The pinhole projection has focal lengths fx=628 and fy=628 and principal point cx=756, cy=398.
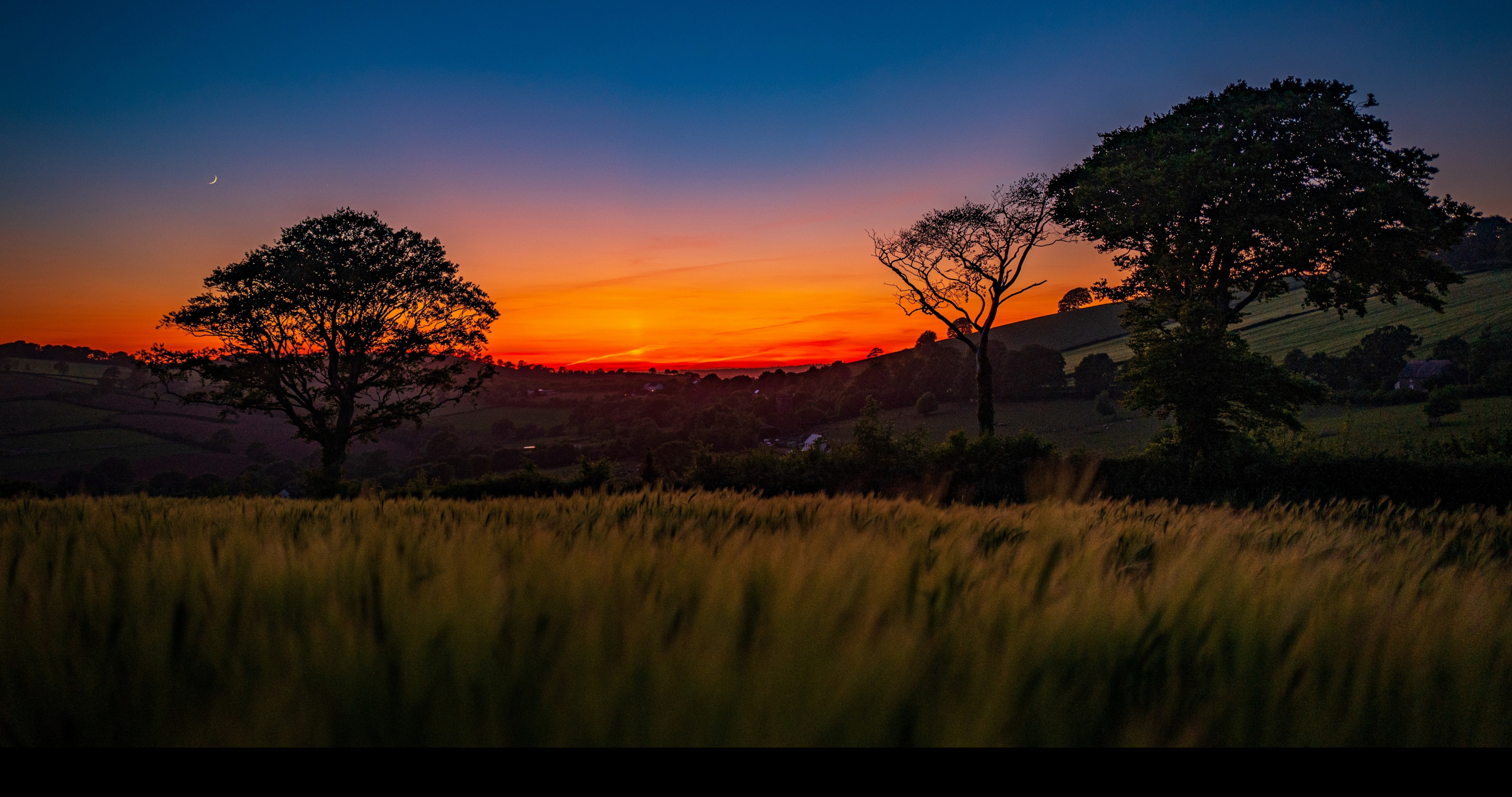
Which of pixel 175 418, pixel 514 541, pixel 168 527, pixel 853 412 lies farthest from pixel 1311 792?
pixel 175 418

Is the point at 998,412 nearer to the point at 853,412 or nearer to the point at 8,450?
the point at 853,412

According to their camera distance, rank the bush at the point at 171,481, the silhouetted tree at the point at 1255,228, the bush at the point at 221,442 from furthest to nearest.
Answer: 1. the bush at the point at 221,442
2. the bush at the point at 171,481
3. the silhouetted tree at the point at 1255,228

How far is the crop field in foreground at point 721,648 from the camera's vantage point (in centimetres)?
78

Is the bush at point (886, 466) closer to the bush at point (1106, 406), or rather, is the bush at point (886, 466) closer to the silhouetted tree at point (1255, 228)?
the silhouetted tree at point (1255, 228)

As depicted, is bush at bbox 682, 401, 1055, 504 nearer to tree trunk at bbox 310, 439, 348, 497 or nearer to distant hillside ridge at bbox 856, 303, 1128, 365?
tree trunk at bbox 310, 439, 348, 497

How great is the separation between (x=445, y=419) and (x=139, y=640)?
95.8 meters

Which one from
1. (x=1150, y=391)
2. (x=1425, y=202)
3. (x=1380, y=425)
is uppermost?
(x=1425, y=202)

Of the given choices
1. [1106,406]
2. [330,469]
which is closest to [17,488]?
[330,469]

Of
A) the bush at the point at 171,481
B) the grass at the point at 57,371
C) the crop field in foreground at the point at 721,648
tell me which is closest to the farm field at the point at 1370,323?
the crop field in foreground at the point at 721,648

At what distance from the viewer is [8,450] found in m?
65.6

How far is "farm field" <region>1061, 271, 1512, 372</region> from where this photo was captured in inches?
3130

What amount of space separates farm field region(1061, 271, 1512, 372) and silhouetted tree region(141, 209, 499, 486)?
72.1 metres

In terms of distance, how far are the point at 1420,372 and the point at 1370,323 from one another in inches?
1057

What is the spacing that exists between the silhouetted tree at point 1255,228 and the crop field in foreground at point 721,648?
23.9 meters
